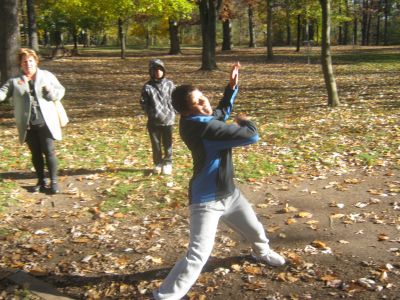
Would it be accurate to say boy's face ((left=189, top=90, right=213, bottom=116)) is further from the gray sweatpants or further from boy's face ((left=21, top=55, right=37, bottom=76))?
boy's face ((left=21, top=55, right=37, bottom=76))

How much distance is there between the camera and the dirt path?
4.34m

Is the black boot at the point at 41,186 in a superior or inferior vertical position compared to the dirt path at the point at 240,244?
superior

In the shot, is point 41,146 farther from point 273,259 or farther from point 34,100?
point 273,259

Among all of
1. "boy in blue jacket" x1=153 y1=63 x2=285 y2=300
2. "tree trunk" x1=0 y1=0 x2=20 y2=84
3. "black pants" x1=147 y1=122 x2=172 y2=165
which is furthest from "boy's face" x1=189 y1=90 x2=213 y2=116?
"tree trunk" x1=0 y1=0 x2=20 y2=84

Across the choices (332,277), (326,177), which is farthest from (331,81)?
(332,277)

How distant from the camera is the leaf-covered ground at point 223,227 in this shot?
446cm

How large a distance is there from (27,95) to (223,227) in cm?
310

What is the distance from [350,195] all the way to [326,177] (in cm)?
86

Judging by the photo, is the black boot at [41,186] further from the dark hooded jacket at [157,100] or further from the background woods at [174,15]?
the background woods at [174,15]

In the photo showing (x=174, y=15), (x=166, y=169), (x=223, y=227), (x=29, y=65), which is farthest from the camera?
(x=174, y=15)

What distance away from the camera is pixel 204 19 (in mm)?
21609

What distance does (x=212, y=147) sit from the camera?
366cm

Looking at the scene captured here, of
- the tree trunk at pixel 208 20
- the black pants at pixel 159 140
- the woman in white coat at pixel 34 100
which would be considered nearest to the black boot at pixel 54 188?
the woman in white coat at pixel 34 100

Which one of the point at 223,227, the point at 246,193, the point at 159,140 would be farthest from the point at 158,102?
the point at 223,227
